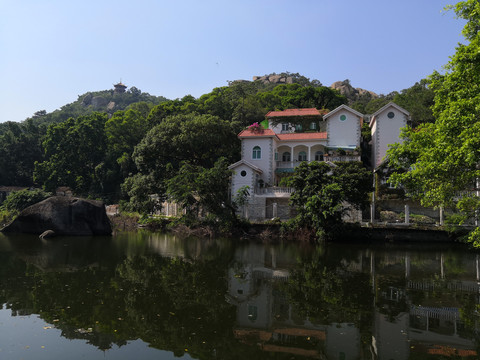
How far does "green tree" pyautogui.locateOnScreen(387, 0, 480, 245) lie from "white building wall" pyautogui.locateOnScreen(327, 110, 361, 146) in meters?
19.8

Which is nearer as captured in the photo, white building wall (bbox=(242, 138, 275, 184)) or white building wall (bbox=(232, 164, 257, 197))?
white building wall (bbox=(232, 164, 257, 197))

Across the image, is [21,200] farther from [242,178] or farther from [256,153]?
[256,153]

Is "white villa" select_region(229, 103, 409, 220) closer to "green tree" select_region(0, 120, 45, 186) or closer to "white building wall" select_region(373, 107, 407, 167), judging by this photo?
"white building wall" select_region(373, 107, 407, 167)

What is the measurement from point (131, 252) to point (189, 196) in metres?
9.36

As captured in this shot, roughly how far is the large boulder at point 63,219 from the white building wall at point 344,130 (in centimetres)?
2051

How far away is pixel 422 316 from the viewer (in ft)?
24.6

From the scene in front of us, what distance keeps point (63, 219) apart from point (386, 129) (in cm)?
2644

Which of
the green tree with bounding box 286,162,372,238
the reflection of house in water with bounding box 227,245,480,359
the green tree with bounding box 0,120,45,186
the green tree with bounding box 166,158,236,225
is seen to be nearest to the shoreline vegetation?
the green tree with bounding box 286,162,372,238

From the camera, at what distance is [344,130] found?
32.1 m

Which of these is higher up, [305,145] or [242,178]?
[305,145]

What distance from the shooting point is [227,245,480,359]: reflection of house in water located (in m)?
5.83

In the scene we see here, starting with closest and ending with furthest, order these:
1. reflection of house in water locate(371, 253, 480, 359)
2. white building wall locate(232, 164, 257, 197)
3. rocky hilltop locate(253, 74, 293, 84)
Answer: reflection of house in water locate(371, 253, 480, 359) → white building wall locate(232, 164, 257, 197) → rocky hilltop locate(253, 74, 293, 84)

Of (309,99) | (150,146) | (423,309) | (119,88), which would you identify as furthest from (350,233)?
(119,88)

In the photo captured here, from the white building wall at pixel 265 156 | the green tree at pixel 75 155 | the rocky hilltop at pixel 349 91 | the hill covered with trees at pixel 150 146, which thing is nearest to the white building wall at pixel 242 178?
the hill covered with trees at pixel 150 146
